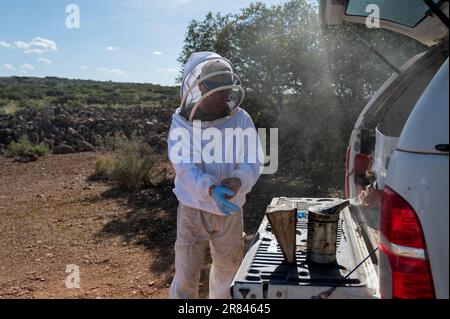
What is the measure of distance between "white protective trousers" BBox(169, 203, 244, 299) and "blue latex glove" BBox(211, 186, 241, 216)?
28 cm

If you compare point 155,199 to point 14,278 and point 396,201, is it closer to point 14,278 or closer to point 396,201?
point 14,278

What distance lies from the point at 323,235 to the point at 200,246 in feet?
3.38

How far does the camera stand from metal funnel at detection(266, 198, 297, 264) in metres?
2.61

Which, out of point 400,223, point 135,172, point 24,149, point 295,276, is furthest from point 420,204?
point 24,149

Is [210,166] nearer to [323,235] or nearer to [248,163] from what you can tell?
[248,163]

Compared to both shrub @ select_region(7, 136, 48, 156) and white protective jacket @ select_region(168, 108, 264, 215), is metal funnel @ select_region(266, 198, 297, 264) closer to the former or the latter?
white protective jacket @ select_region(168, 108, 264, 215)

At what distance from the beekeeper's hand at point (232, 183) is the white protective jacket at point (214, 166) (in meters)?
0.05

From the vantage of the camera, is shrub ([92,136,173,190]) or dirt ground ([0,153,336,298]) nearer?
dirt ground ([0,153,336,298])

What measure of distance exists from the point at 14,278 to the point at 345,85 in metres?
5.20

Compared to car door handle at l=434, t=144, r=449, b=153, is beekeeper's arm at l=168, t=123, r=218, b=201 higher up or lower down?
lower down

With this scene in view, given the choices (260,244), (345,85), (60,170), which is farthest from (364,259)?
(60,170)

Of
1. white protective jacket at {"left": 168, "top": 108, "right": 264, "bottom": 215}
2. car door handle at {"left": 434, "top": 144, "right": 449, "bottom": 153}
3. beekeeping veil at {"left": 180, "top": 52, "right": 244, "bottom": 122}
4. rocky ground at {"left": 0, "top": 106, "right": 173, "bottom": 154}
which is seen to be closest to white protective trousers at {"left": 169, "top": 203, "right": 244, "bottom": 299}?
Answer: white protective jacket at {"left": 168, "top": 108, "right": 264, "bottom": 215}

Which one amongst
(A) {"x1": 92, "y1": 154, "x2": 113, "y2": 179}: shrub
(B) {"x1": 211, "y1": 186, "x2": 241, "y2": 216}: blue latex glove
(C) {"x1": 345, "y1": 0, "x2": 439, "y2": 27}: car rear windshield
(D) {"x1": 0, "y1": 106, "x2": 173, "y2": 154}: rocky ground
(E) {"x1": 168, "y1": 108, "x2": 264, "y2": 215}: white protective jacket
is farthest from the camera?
(D) {"x1": 0, "y1": 106, "x2": 173, "y2": 154}: rocky ground

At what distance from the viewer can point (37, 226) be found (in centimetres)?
702
